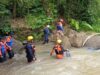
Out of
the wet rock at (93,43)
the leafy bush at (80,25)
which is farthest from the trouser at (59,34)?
the leafy bush at (80,25)

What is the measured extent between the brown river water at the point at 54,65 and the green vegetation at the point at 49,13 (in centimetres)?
305

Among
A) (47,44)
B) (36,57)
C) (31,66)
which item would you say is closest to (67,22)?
(47,44)

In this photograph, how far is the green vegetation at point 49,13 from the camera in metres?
17.5

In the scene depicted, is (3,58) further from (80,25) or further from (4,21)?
(80,25)

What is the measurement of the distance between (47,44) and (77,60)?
123 inches

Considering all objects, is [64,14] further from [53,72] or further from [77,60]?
[53,72]

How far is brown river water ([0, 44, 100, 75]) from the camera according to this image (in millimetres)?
12125

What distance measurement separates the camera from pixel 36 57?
14.3m

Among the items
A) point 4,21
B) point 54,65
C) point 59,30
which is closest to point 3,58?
point 54,65

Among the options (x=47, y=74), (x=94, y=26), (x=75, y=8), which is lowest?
(x=47, y=74)

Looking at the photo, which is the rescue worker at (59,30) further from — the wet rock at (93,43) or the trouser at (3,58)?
the trouser at (3,58)

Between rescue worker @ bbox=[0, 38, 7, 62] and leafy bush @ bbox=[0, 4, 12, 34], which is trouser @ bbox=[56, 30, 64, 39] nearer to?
leafy bush @ bbox=[0, 4, 12, 34]

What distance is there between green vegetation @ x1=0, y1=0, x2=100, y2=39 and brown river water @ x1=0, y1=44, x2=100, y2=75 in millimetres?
3049

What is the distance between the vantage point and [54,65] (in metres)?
13.0
